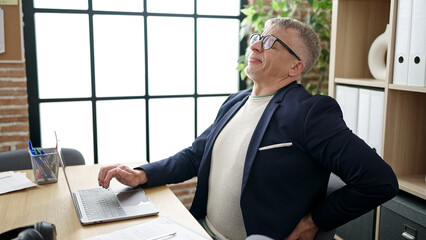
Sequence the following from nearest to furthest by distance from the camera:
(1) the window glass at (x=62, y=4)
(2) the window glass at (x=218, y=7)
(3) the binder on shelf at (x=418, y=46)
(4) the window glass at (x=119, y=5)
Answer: (3) the binder on shelf at (x=418, y=46) < (1) the window glass at (x=62, y=4) < (4) the window glass at (x=119, y=5) < (2) the window glass at (x=218, y=7)

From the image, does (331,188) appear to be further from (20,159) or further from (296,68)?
(20,159)

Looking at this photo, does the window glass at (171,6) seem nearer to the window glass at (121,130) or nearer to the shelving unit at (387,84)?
the window glass at (121,130)

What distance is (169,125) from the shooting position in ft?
10.7

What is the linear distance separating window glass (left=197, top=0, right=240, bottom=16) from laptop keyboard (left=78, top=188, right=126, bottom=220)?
6.47 feet

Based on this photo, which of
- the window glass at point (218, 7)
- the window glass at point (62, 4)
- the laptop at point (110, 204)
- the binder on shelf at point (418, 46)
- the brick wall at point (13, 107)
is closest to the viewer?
the laptop at point (110, 204)

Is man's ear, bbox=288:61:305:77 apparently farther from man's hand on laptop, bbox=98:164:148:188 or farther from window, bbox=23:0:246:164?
window, bbox=23:0:246:164

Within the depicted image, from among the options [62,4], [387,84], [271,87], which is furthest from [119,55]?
[387,84]

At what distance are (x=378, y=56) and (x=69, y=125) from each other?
2106 mm

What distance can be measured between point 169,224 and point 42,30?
2057 millimetres

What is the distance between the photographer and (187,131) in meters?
3.33

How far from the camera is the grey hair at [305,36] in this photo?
1.71 m

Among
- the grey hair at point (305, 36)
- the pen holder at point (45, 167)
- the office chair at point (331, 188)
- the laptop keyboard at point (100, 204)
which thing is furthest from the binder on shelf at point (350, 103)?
the pen holder at point (45, 167)

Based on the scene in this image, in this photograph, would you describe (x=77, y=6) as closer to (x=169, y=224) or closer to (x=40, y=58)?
(x=40, y=58)

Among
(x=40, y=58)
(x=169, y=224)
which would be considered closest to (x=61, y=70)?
(x=40, y=58)
